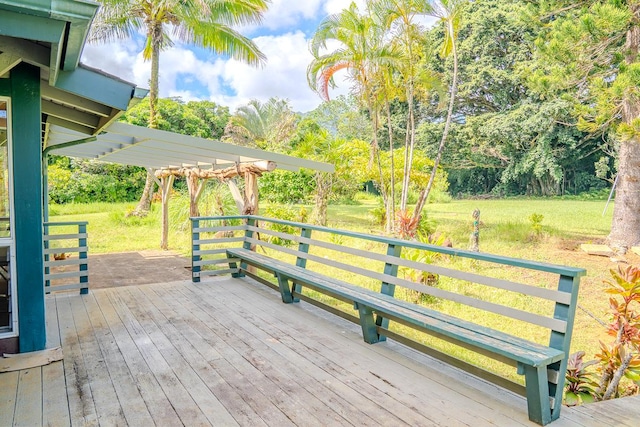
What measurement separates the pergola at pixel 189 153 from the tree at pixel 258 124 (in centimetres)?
1454

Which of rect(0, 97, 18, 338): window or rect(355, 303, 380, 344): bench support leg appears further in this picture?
rect(355, 303, 380, 344): bench support leg

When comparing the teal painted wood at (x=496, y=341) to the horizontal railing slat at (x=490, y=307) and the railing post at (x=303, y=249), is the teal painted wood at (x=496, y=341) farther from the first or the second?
the railing post at (x=303, y=249)

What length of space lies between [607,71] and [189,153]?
8.41 meters

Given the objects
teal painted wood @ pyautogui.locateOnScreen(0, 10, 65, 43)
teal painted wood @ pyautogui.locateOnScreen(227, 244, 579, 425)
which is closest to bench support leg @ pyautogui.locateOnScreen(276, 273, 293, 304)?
teal painted wood @ pyautogui.locateOnScreen(227, 244, 579, 425)

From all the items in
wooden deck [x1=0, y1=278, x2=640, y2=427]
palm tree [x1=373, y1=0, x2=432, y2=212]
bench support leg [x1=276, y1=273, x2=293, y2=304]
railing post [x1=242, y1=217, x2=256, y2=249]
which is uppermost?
palm tree [x1=373, y1=0, x2=432, y2=212]

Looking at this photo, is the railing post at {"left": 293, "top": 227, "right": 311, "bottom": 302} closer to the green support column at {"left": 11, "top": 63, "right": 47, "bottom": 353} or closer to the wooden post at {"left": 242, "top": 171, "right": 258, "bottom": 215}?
the wooden post at {"left": 242, "top": 171, "right": 258, "bottom": 215}

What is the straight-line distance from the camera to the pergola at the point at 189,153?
4.55 metres

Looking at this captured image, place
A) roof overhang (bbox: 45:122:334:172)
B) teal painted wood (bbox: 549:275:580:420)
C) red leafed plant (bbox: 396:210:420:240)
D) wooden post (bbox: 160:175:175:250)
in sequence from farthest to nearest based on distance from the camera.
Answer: wooden post (bbox: 160:175:175:250), red leafed plant (bbox: 396:210:420:240), roof overhang (bbox: 45:122:334:172), teal painted wood (bbox: 549:275:580:420)

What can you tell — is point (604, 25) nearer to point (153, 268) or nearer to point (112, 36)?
point (153, 268)

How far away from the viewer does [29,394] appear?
2.58 metres

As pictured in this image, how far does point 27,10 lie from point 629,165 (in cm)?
1037

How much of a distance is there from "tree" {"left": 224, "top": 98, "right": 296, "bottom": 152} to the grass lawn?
25.9ft

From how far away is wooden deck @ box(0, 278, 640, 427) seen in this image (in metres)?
2.32

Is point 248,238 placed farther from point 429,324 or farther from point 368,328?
point 429,324
